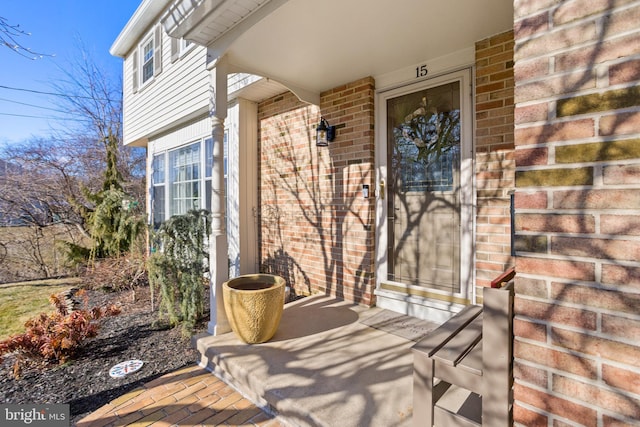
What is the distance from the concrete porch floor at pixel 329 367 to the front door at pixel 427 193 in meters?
0.45

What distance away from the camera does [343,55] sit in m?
2.94

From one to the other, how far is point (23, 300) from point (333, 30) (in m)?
6.51

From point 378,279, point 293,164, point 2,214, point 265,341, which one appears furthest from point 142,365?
point 2,214

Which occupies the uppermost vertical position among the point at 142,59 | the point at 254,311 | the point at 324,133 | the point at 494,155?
the point at 142,59

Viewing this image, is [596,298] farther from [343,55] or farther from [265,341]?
[343,55]

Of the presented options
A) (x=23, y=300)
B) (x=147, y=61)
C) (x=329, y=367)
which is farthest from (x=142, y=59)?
(x=329, y=367)

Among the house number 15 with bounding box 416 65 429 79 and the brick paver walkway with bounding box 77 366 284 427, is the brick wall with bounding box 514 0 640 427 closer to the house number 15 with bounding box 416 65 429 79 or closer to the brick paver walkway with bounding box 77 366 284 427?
the brick paver walkway with bounding box 77 366 284 427

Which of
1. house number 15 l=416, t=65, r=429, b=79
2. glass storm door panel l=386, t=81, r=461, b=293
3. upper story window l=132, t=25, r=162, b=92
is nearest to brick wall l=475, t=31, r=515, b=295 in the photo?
glass storm door panel l=386, t=81, r=461, b=293

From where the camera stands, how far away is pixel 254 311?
2561 mm

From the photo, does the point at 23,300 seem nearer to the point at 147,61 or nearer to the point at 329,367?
the point at 147,61

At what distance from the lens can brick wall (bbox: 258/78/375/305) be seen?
11.3ft

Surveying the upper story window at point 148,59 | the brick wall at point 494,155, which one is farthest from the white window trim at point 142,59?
the brick wall at point 494,155

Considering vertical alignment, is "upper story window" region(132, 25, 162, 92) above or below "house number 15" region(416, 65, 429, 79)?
above

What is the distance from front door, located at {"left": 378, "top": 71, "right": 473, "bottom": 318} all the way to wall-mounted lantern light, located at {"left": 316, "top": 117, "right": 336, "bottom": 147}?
0.65m
